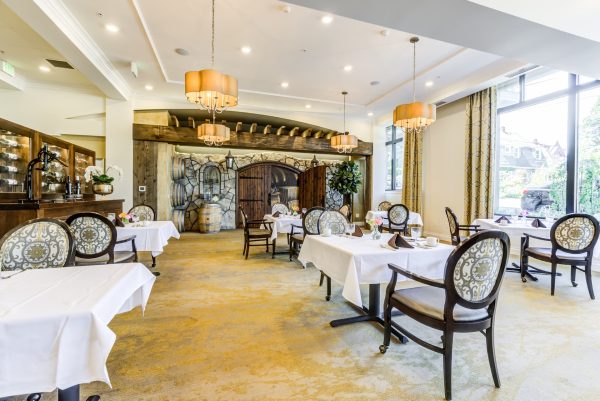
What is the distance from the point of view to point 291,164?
9312mm

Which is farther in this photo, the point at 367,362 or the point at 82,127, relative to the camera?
the point at 82,127

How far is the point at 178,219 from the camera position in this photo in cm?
775

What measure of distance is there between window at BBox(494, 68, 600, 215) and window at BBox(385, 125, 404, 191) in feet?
10.2

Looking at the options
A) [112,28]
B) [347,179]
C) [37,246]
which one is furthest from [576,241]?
[112,28]

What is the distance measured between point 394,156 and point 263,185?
4.50 m

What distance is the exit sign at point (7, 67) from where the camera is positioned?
536 centimetres

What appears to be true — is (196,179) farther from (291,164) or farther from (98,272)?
(98,272)

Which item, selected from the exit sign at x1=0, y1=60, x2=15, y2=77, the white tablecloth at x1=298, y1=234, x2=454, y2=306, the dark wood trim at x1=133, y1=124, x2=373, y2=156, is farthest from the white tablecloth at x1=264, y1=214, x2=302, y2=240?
the exit sign at x1=0, y1=60, x2=15, y2=77

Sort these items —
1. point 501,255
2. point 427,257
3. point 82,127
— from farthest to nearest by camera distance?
1. point 82,127
2. point 427,257
3. point 501,255

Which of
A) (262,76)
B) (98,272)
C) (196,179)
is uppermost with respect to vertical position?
(262,76)

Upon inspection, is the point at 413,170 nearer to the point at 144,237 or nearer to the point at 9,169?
the point at 144,237

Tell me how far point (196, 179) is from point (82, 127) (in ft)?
9.62

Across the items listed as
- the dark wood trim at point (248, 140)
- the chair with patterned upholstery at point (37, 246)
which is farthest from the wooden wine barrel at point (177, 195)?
the chair with patterned upholstery at point (37, 246)

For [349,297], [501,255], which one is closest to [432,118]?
[501,255]
